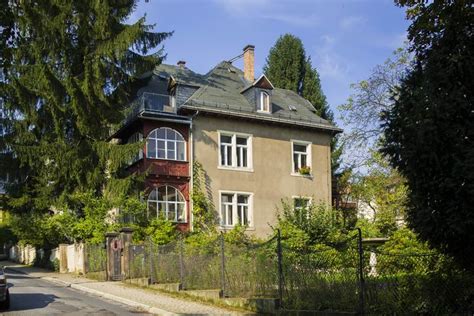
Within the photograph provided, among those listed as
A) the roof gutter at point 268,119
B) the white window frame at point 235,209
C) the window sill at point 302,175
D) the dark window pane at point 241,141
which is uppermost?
the roof gutter at point 268,119

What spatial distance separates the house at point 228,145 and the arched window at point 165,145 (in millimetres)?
53

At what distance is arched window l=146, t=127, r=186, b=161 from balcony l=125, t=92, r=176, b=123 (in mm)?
1166

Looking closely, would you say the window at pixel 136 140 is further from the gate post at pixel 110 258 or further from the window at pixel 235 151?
the gate post at pixel 110 258

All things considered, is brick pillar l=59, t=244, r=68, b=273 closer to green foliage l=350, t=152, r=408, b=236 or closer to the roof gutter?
the roof gutter

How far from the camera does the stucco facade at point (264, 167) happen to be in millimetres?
32781

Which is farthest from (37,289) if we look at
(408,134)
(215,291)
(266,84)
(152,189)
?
(266,84)

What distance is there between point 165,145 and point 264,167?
6.44 m

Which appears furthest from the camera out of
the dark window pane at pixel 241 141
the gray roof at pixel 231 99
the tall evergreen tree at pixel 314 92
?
the tall evergreen tree at pixel 314 92

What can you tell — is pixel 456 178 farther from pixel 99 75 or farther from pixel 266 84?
pixel 266 84

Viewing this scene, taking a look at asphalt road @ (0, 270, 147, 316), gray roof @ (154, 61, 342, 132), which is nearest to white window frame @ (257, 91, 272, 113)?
gray roof @ (154, 61, 342, 132)

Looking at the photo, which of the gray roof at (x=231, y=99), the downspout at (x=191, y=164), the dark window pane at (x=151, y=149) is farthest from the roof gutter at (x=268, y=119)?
the dark window pane at (x=151, y=149)

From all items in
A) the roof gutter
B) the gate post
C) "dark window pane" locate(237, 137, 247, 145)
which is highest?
the roof gutter

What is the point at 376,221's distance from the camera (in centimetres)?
3619

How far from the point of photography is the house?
31.5 m
